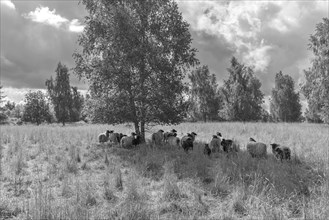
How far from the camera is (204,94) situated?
55.2m

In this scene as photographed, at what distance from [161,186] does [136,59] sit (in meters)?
8.12

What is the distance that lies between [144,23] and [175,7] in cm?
203

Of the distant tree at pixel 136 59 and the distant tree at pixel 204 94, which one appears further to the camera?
the distant tree at pixel 204 94

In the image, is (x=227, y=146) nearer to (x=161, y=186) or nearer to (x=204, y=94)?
(x=161, y=186)

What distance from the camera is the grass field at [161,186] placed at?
575cm

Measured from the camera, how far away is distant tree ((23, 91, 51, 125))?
76.1 meters

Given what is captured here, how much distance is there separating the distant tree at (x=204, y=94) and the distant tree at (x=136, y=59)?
40.5 m

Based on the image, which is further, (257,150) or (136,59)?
(136,59)

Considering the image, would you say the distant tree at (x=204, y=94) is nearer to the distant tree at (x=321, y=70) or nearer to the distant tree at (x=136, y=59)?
the distant tree at (x=321, y=70)

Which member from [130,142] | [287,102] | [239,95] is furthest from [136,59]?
[287,102]

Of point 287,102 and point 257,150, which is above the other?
point 287,102

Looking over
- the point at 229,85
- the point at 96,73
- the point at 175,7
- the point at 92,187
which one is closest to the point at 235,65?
the point at 229,85

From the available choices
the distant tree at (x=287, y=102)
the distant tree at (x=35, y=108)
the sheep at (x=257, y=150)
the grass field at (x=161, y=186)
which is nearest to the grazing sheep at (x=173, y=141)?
the grass field at (x=161, y=186)

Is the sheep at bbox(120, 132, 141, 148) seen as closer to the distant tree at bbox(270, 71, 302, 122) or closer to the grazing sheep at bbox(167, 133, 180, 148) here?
the grazing sheep at bbox(167, 133, 180, 148)
